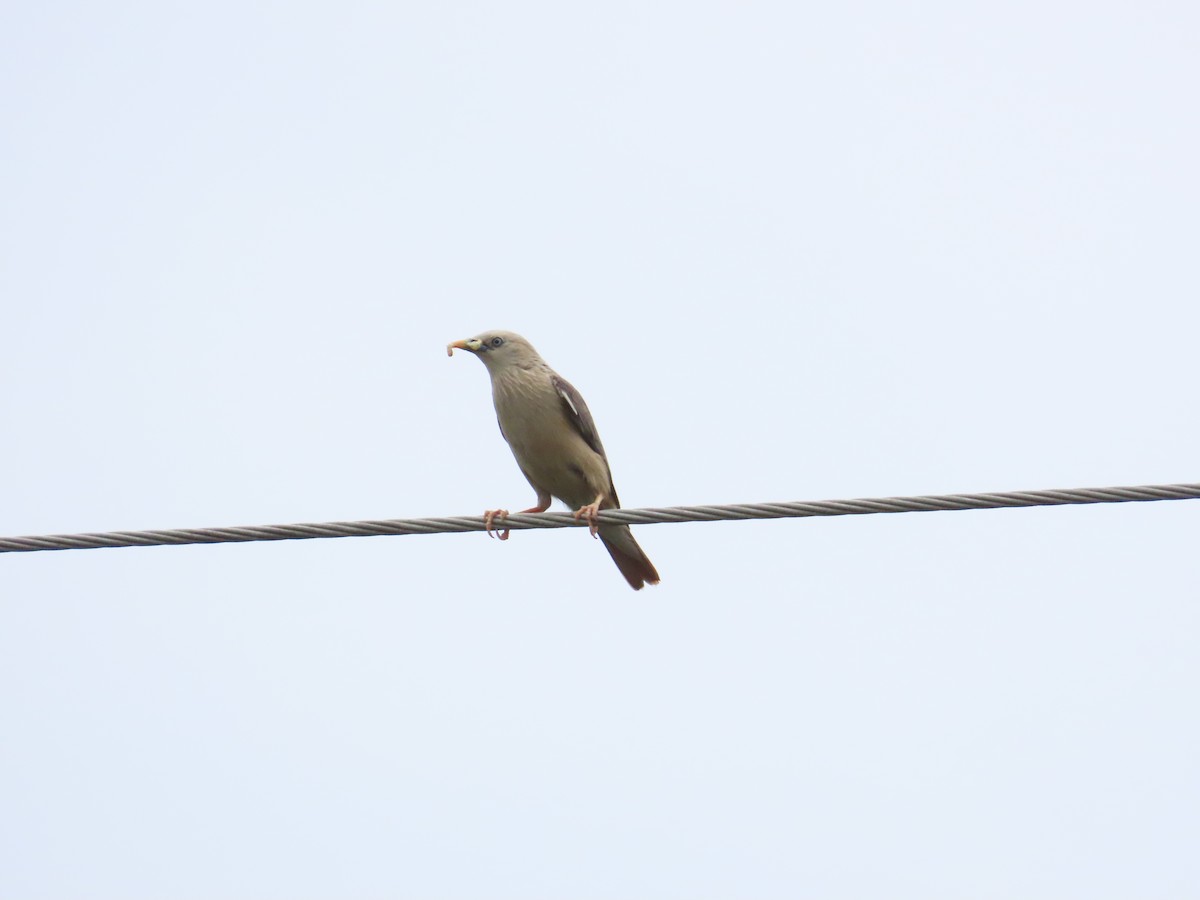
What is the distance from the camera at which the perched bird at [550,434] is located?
8.38m

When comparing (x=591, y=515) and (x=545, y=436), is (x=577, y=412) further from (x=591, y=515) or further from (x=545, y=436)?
(x=591, y=515)

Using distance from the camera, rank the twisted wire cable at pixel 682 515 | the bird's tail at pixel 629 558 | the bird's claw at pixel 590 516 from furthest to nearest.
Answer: the bird's tail at pixel 629 558
the bird's claw at pixel 590 516
the twisted wire cable at pixel 682 515

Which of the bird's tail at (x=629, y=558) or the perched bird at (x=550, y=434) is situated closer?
the perched bird at (x=550, y=434)

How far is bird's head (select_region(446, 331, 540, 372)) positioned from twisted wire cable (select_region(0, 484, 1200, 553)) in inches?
115

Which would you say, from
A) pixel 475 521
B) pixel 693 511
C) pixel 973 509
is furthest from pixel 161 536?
pixel 973 509

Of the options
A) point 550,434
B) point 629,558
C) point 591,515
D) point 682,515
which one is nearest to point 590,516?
point 591,515

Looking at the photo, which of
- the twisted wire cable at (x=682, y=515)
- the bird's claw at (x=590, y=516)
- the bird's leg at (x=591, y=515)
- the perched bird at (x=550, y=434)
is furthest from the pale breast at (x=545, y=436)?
the twisted wire cable at (x=682, y=515)

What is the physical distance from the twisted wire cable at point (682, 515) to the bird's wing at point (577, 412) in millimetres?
2626

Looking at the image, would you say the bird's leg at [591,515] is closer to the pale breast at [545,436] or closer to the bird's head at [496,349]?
the pale breast at [545,436]

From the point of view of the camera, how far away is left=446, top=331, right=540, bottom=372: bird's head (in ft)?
28.1

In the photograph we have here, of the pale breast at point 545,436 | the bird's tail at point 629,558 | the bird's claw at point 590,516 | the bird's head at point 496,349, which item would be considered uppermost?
the bird's head at point 496,349

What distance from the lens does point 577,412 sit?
27.6 ft

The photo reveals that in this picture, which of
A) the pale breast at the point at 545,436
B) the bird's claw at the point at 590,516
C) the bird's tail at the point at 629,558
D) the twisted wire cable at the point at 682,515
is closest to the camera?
the twisted wire cable at the point at 682,515

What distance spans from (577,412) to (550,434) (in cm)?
22
